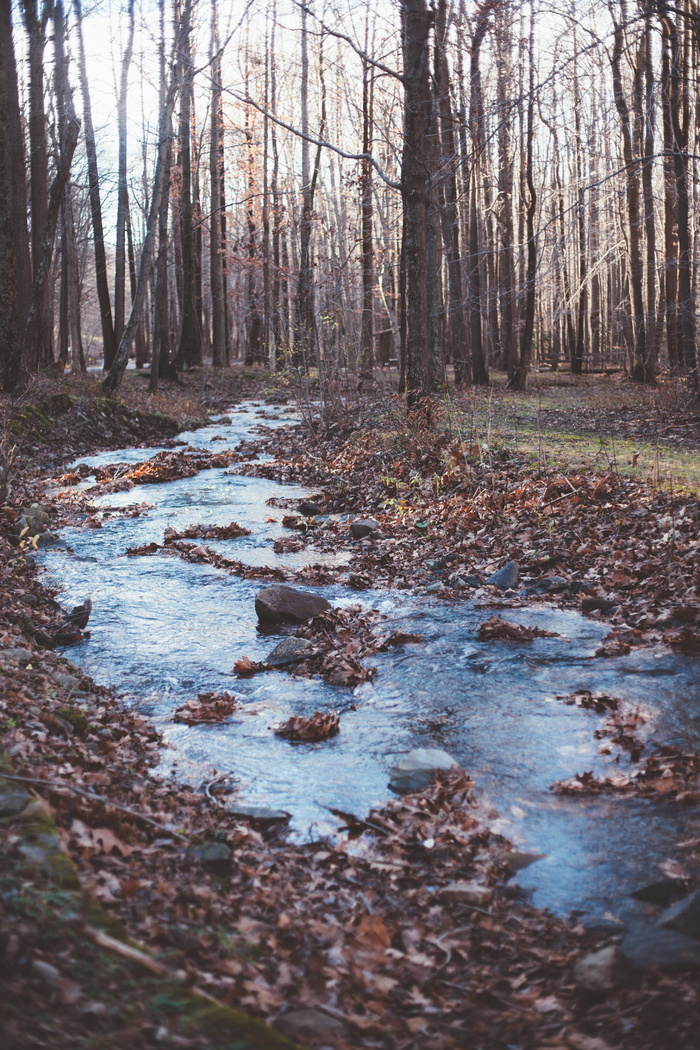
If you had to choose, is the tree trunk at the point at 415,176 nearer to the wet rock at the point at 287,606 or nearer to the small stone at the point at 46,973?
the wet rock at the point at 287,606

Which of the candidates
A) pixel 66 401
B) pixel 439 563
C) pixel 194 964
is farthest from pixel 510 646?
pixel 66 401

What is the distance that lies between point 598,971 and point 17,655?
164 inches

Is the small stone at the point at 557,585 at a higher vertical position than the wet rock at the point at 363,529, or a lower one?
lower

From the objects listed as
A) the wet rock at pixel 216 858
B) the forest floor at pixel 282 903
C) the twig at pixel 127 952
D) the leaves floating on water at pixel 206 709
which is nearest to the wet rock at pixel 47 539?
the forest floor at pixel 282 903

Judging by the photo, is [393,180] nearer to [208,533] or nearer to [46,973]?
[208,533]

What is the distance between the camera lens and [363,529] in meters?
10.0

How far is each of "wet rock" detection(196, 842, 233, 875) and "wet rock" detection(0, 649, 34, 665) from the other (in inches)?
98.1

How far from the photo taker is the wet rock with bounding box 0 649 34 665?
17.4ft

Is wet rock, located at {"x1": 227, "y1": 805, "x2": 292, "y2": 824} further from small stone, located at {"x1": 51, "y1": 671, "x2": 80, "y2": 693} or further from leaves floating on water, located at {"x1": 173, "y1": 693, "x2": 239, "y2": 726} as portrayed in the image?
small stone, located at {"x1": 51, "y1": 671, "x2": 80, "y2": 693}

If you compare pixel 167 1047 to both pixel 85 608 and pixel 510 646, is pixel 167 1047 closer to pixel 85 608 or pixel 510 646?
pixel 510 646

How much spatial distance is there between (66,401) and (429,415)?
7.80 m

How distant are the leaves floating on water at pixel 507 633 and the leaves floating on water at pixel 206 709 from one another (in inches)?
88.3

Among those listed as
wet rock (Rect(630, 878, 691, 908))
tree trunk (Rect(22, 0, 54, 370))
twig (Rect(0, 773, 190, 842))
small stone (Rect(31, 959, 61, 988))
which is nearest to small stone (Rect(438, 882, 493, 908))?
wet rock (Rect(630, 878, 691, 908))

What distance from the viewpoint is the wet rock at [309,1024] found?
94.7 inches
